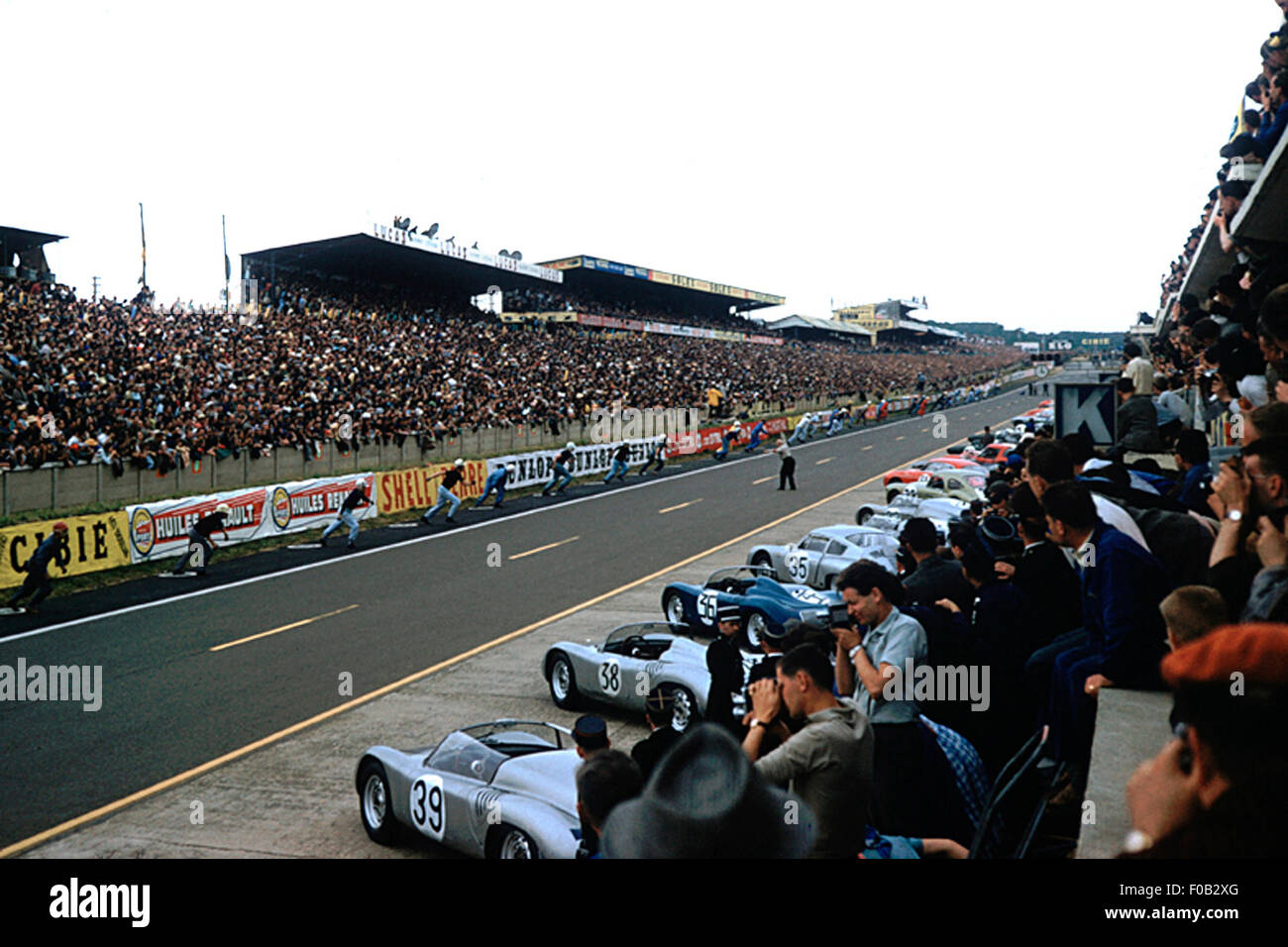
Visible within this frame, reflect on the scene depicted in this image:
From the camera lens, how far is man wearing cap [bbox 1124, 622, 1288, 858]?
147cm

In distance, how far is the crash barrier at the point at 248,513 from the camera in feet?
62.3

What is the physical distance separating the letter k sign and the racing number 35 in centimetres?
802

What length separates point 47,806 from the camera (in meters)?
7.88

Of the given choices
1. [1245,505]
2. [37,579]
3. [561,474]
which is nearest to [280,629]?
[37,579]

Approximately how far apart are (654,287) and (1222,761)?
75968 millimetres

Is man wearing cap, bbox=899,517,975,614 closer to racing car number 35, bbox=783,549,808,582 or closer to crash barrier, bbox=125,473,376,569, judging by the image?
racing car number 35, bbox=783,549,808,582

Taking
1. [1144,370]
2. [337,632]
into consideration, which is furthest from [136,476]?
[1144,370]

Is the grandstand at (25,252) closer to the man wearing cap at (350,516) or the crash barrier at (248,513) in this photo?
the crash barrier at (248,513)

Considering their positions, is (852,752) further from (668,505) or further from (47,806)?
(668,505)

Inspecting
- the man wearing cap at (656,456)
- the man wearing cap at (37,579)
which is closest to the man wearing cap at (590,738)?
the man wearing cap at (37,579)

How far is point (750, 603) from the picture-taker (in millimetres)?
12500

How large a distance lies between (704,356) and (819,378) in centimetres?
1164

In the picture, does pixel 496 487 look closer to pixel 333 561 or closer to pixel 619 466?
pixel 619 466

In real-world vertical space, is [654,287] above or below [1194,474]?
above
